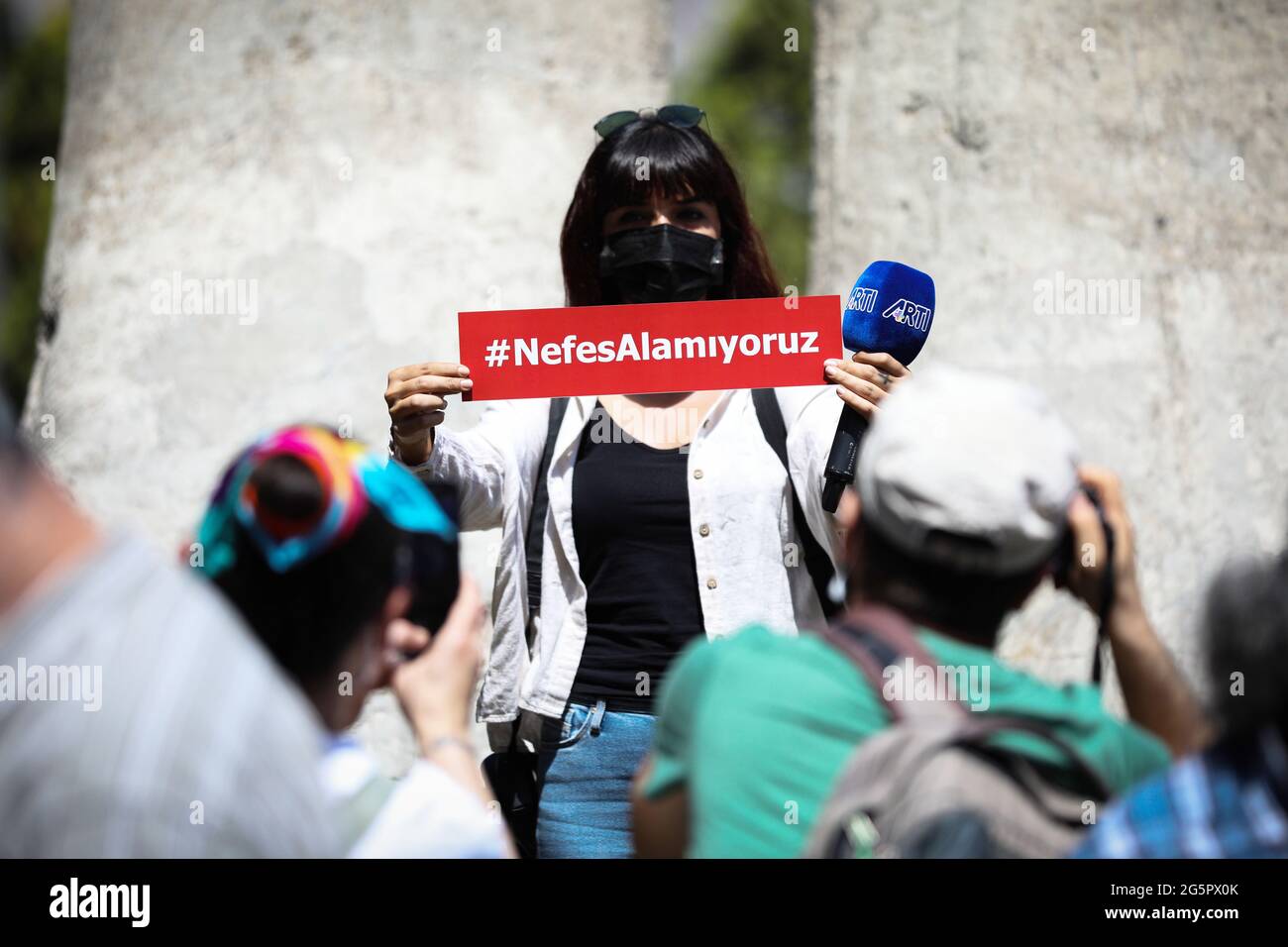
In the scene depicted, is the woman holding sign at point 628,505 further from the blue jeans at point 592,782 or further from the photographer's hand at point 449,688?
the photographer's hand at point 449,688

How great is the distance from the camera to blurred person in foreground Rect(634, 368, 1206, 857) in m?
1.79

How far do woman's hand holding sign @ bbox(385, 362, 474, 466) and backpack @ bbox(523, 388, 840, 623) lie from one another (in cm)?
28

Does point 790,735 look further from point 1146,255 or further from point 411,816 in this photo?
point 1146,255

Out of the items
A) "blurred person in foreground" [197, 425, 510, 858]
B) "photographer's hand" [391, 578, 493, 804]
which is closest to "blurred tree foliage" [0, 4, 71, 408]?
"photographer's hand" [391, 578, 493, 804]

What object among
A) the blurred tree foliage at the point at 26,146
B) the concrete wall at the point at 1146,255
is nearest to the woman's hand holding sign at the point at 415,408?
the concrete wall at the point at 1146,255

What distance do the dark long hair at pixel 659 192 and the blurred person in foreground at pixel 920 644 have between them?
1.30 m

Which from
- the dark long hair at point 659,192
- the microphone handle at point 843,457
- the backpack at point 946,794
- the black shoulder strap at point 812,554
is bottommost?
the backpack at point 946,794

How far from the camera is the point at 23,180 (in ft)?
54.1

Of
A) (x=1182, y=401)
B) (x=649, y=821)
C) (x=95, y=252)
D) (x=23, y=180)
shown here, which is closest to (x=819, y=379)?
(x=649, y=821)

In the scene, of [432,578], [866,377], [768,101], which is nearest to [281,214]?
[866,377]

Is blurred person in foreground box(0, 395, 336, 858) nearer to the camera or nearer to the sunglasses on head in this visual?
the camera

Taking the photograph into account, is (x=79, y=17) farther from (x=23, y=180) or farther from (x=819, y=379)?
(x=23, y=180)

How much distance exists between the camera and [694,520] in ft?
9.53

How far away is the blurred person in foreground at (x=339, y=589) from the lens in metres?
1.85
